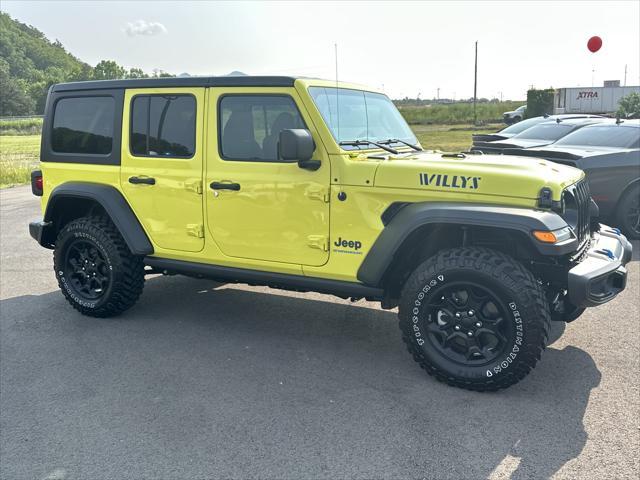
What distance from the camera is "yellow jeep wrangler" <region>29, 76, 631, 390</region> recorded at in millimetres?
3510

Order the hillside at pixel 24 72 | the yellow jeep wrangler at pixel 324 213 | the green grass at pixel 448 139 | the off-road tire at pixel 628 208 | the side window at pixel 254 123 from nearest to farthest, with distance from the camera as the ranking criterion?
the yellow jeep wrangler at pixel 324 213, the side window at pixel 254 123, the off-road tire at pixel 628 208, the green grass at pixel 448 139, the hillside at pixel 24 72

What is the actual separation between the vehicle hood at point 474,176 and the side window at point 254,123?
2.61 feet

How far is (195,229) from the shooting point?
448cm

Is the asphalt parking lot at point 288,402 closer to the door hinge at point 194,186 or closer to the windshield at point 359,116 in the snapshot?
the door hinge at point 194,186

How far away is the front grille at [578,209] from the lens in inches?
148

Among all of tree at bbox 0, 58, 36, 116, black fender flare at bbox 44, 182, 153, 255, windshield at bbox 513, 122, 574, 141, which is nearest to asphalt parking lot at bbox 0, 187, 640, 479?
black fender flare at bbox 44, 182, 153, 255

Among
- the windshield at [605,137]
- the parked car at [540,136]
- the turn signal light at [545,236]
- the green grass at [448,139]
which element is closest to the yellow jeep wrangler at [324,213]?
the turn signal light at [545,236]

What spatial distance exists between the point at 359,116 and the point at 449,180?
3.66 ft

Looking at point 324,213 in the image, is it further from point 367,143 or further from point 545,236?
point 545,236

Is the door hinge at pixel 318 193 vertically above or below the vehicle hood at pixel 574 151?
below

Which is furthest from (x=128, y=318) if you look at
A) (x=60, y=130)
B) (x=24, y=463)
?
(x=24, y=463)

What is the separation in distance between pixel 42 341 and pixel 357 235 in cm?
272

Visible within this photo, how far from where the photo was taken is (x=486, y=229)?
11.9 ft

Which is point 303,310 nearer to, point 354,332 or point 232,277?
point 354,332
